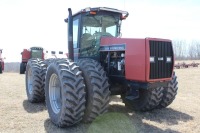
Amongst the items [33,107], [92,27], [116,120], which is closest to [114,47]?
[92,27]

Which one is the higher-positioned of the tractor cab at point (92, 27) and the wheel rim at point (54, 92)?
the tractor cab at point (92, 27)

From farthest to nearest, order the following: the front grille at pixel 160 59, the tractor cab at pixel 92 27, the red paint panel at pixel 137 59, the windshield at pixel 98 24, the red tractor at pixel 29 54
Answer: the red tractor at pixel 29 54, the windshield at pixel 98 24, the tractor cab at pixel 92 27, the front grille at pixel 160 59, the red paint panel at pixel 137 59

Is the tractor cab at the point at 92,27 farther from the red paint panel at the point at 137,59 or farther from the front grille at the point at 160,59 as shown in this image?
the front grille at the point at 160,59

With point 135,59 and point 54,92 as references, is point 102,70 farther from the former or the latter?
point 54,92

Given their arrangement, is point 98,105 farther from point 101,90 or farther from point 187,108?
point 187,108

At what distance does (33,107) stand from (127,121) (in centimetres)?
313

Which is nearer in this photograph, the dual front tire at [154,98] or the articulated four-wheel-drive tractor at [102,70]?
the articulated four-wheel-drive tractor at [102,70]

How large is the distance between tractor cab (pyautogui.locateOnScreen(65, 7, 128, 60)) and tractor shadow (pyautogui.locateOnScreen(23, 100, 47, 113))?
196 cm

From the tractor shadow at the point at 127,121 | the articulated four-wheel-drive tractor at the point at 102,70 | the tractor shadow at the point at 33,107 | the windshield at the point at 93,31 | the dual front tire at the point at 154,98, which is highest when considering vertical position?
the windshield at the point at 93,31

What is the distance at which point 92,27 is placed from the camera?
700cm

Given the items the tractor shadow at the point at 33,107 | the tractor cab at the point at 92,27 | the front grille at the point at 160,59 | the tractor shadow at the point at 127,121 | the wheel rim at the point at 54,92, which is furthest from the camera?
the tractor shadow at the point at 33,107

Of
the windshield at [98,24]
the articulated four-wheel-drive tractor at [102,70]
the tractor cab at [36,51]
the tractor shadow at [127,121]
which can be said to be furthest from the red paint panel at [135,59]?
the tractor cab at [36,51]

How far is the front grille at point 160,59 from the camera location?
537 cm

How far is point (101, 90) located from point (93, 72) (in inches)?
16.6
